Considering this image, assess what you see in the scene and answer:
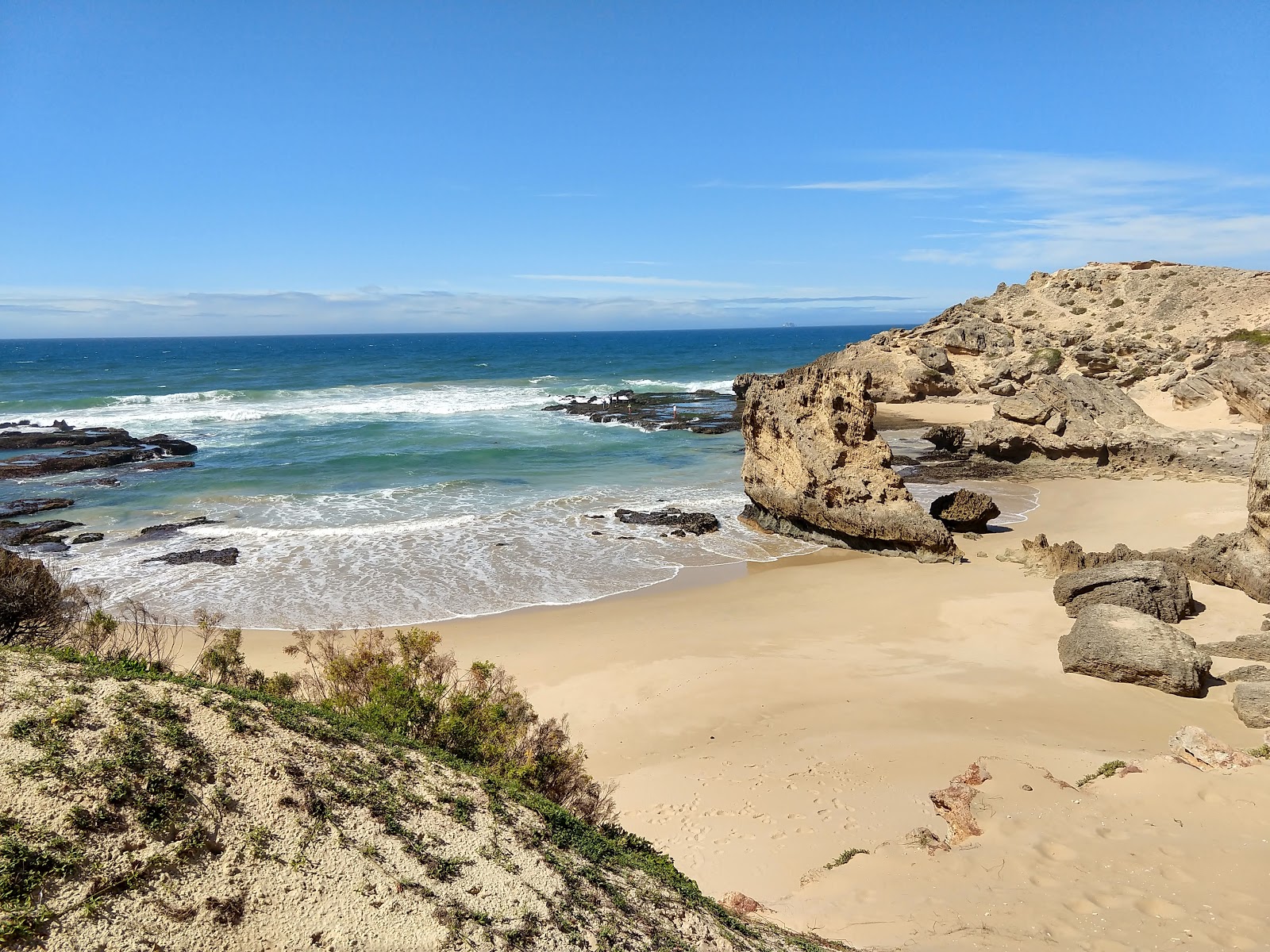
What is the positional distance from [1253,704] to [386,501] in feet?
65.0

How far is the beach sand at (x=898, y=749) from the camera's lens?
579 centimetres

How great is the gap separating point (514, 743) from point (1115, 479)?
70.9 ft

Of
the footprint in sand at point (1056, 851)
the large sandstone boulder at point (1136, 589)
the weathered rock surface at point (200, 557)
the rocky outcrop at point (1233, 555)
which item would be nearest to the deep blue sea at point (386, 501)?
the weathered rock surface at point (200, 557)

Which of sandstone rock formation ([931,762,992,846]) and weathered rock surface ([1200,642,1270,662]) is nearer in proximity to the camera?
sandstone rock formation ([931,762,992,846])

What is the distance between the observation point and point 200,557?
54.6ft

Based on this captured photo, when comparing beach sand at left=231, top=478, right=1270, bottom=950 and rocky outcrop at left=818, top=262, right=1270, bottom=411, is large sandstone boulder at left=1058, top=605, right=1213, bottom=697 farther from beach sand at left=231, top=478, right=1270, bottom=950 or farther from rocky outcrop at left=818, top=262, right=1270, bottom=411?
rocky outcrop at left=818, top=262, right=1270, bottom=411

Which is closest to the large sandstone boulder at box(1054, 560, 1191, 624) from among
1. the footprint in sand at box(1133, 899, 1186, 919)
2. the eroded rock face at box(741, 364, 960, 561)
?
the eroded rock face at box(741, 364, 960, 561)

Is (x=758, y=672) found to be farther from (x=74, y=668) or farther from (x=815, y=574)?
(x=74, y=668)

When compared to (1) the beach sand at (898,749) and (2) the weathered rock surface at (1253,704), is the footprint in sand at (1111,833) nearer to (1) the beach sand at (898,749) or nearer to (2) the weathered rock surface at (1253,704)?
(1) the beach sand at (898,749)

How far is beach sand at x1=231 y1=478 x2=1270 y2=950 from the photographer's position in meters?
5.79

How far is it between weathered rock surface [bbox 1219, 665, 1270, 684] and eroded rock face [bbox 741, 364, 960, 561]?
6.30 metres

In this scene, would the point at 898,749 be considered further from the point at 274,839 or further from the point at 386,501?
the point at 386,501

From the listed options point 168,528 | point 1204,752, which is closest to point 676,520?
point 168,528

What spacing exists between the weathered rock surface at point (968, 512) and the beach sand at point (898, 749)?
8.66 ft
